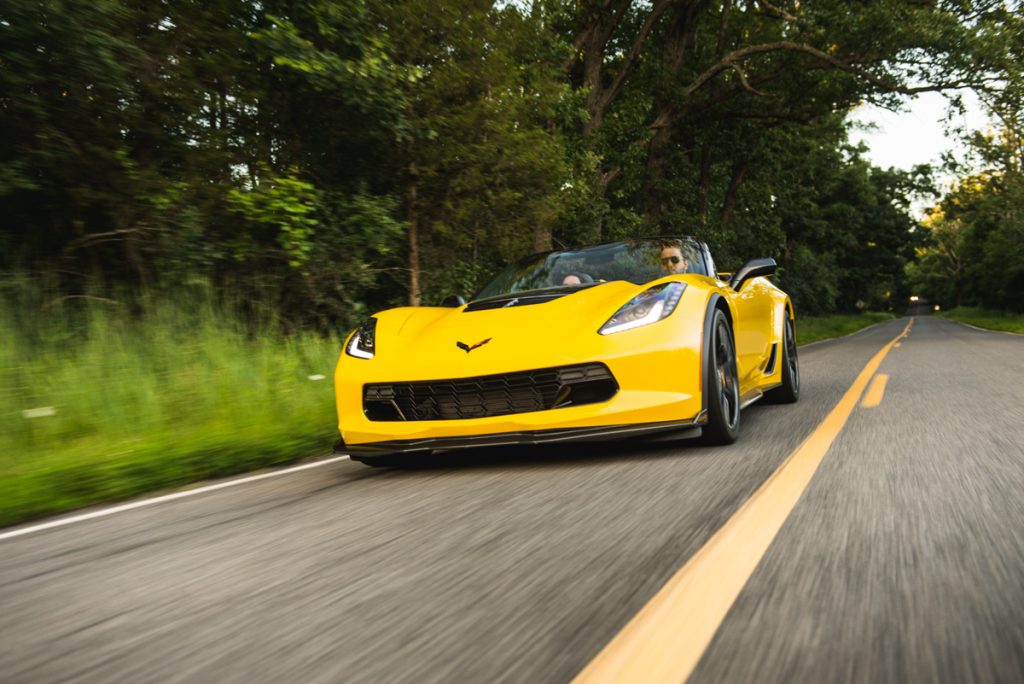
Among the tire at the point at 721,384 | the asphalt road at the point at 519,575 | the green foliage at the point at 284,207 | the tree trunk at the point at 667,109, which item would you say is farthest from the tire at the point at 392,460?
the tree trunk at the point at 667,109

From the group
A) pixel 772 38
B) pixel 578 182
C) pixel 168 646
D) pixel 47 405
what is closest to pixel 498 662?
pixel 168 646

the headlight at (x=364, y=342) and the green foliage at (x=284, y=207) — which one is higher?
the green foliage at (x=284, y=207)

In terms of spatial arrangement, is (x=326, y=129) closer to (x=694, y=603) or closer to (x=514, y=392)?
(x=514, y=392)

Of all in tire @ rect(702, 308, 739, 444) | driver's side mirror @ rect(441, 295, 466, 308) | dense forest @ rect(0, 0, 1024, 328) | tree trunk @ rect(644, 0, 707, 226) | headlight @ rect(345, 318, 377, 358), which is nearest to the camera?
tire @ rect(702, 308, 739, 444)

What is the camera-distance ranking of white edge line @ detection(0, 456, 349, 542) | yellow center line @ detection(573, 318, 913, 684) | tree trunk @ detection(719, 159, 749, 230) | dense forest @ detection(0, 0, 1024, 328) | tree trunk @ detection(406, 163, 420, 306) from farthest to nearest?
tree trunk @ detection(719, 159, 749, 230) < tree trunk @ detection(406, 163, 420, 306) < dense forest @ detection(0, 0, 1024, 328) < white edge line @ detection(0, 456, 349, 542) < yellow center line @ detection(573, 318, 913, 684)

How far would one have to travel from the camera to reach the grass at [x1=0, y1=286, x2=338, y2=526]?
415 cm

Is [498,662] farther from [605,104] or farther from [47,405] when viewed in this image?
[605,104]

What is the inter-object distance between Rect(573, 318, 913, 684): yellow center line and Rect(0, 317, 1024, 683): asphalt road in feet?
0.13

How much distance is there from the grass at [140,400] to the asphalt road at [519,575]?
59 cm

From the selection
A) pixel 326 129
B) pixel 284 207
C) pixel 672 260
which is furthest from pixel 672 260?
pixel 326 129

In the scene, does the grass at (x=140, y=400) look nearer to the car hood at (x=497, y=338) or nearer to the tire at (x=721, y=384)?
the car hood at (x=497, y=338)

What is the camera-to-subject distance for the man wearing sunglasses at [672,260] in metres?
5.44

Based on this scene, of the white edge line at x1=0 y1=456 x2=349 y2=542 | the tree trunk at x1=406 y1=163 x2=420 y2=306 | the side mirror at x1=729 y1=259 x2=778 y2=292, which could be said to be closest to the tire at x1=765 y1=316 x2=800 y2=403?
the side mirror at x1=729 y1=259 x2=778 y2=292

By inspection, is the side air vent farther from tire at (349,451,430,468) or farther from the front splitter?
tire at (349,451,430,468)
